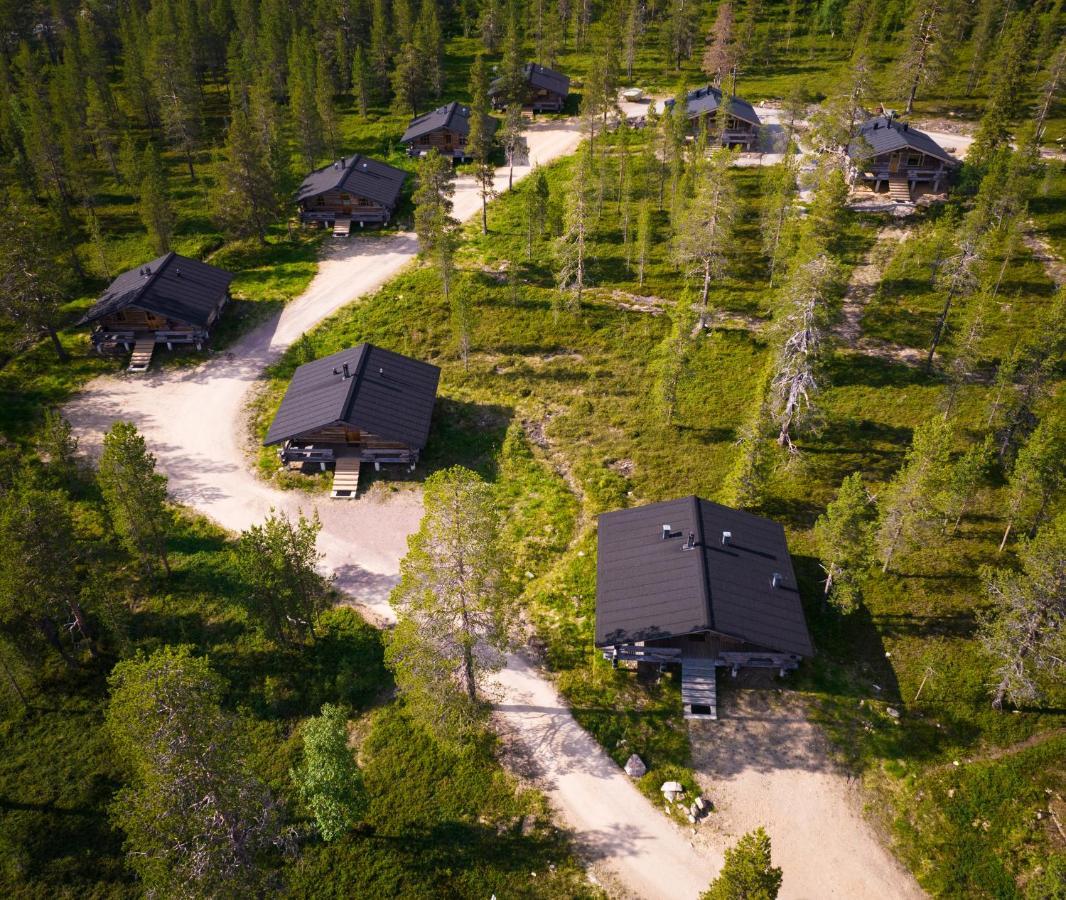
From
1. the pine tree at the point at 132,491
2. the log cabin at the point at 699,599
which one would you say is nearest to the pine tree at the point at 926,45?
the log cabin at the point at 699,599

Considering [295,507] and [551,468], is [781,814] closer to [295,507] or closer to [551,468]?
[551,468]

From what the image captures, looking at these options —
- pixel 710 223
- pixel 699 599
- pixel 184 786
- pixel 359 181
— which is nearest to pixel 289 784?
pixel 184 786

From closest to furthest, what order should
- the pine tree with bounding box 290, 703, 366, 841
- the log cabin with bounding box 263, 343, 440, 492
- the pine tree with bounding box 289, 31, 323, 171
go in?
the pine tree with bounding box 290, 703, 366, 841, the log cabin with bounding box 263, 343, 440, 492, the pine tree with bounding box 289, 31, 323, 171

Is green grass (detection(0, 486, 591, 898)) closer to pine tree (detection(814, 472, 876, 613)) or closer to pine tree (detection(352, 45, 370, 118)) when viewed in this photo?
pine tree (detection(814, 472, 876, 613))

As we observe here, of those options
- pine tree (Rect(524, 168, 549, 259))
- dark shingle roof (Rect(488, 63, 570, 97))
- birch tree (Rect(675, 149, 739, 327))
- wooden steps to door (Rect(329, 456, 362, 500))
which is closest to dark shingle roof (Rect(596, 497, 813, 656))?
wooden steps to door (Rect(329, 456, 362, 500))

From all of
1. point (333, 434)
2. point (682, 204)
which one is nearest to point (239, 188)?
point (333, 434)

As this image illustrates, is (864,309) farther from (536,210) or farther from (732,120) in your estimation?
(732,120)

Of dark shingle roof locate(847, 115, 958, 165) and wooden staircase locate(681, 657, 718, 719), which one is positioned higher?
dark shingle roof locate(847, 115, 958, 165)
